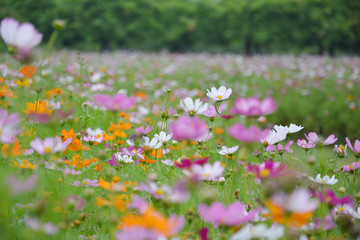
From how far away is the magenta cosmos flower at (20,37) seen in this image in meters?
0.86

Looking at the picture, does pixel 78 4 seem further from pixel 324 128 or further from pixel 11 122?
pixel 11 122

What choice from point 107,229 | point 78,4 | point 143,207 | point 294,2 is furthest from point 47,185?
point 294,2

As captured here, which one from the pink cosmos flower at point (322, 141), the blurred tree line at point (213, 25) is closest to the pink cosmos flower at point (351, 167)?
the pink cosmos flower at point (322, 141)

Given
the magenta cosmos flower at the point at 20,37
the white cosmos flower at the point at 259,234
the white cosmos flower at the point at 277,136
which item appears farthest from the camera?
the white cosmos flower at the point at 277,136

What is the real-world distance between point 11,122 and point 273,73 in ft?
18.3

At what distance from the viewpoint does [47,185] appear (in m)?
0.93

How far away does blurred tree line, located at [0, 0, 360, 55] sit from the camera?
1430 centimetres

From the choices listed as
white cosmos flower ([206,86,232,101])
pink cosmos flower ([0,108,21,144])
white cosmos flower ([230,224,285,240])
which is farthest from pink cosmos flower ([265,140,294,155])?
pink cosmos flower ([0,108,21,144])

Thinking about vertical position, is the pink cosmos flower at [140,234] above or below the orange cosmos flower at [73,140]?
above

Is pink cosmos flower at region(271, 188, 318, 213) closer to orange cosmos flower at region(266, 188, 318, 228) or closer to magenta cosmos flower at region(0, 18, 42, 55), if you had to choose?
orange cosmos flower at region(266, 188, 318, 228)

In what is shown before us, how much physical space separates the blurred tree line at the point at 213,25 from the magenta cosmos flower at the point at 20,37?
13443 mm

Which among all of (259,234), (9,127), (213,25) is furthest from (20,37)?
(213,25)

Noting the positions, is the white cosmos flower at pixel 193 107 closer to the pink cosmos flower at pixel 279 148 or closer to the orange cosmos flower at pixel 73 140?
the pink cosmos flower at pixel 279 148

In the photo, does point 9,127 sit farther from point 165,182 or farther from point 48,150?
Answer: point 165,182
